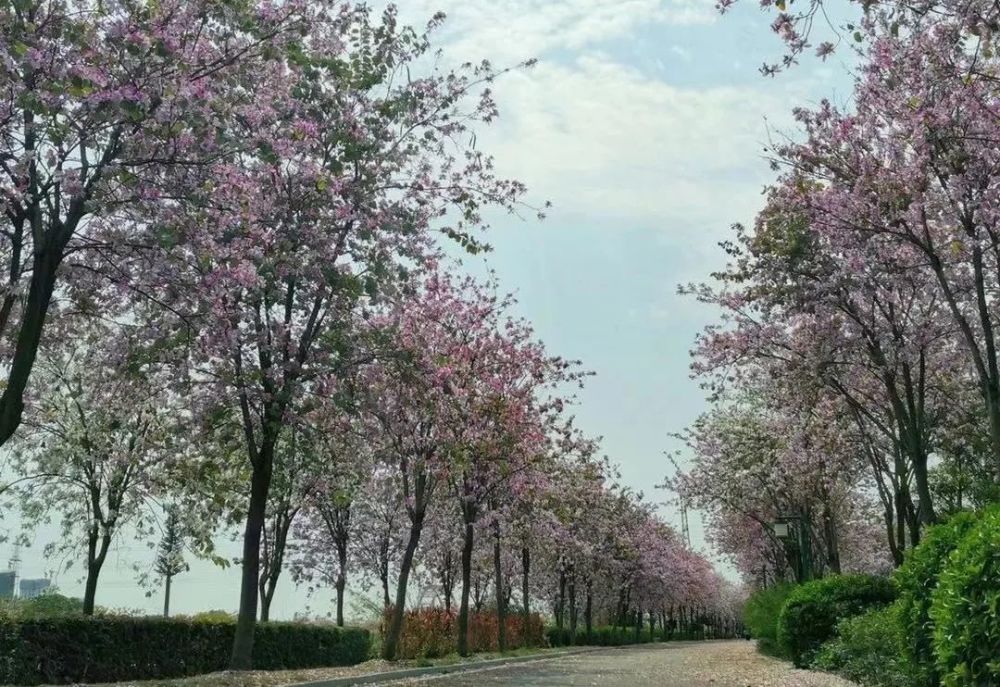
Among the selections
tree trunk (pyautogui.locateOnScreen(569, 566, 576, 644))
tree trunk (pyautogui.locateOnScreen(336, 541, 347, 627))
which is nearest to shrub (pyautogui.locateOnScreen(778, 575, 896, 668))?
tree trunk (pyautogui.locateOnScreen(336, 541, 347, 627))

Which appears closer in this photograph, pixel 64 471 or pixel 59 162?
pixel 59 162

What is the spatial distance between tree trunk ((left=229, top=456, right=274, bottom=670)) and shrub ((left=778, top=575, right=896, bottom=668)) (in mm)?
11364

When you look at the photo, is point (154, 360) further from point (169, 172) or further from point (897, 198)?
point (897, 198)

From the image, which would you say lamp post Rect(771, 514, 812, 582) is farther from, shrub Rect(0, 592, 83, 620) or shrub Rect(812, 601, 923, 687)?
shrub Rect(0, 592, 83, 620)

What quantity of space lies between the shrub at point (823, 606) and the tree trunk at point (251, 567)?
11.4 metres

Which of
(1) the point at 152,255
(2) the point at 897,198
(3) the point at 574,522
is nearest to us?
(1) the point at 152,255

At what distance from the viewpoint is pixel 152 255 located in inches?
452

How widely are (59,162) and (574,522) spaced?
40.3 metres

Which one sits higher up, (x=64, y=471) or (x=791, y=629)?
(x=64, y=471)

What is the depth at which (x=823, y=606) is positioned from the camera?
19594 mm

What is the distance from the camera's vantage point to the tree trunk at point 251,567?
637 inches

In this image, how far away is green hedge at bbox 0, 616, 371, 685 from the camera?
49.5ft

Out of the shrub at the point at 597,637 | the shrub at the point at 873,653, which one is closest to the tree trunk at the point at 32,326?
the shrub at the point at 873,653

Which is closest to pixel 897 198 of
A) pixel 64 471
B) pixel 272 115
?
pixel 272 115
